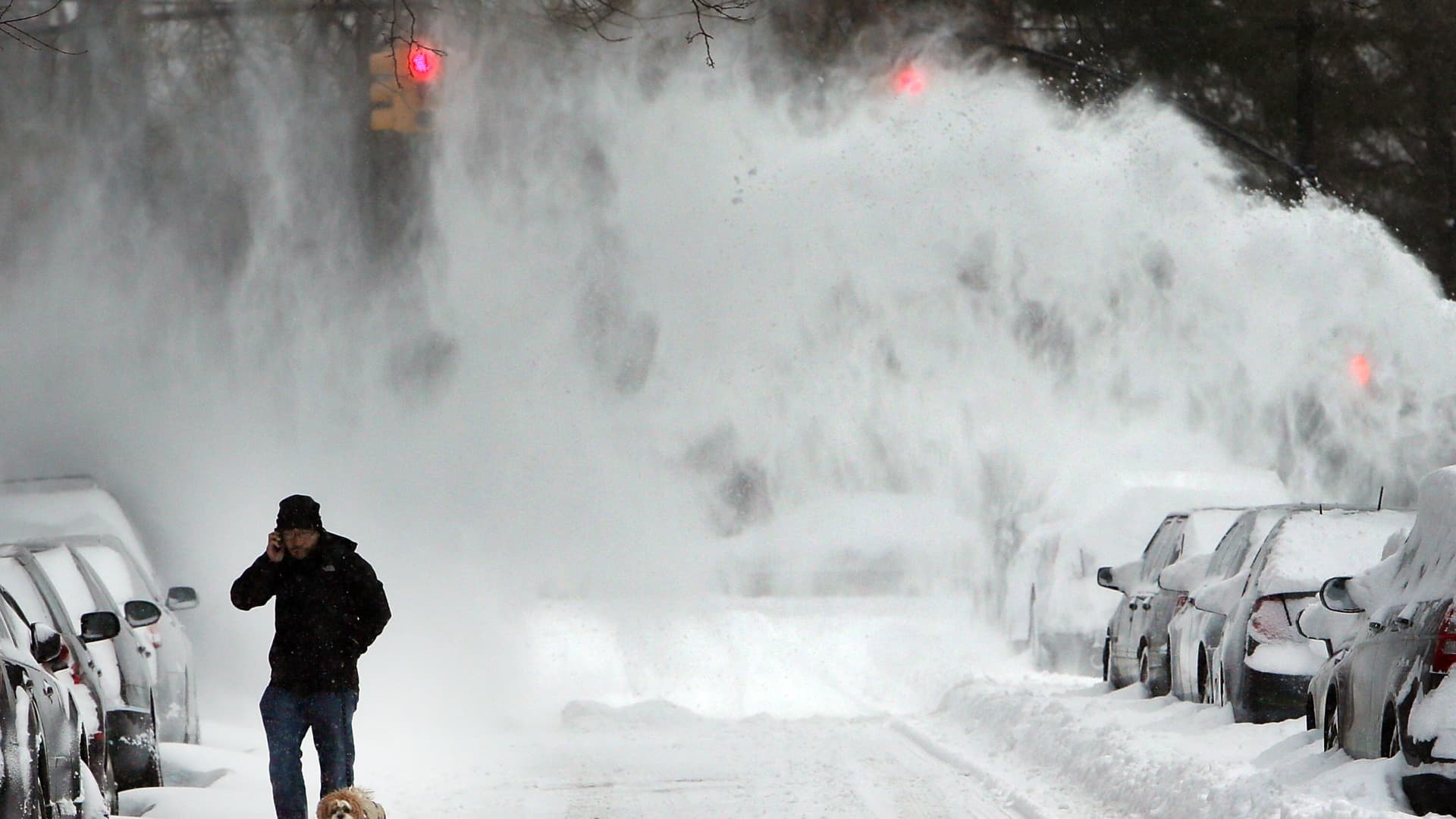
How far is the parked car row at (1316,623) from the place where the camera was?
23.7 ft

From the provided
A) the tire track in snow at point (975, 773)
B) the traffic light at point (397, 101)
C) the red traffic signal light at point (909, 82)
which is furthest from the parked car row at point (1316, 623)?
the red traffic signal light at point (909, 82)

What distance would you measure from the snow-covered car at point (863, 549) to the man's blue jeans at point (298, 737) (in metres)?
18.4

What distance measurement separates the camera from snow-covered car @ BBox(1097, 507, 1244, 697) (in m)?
13.8

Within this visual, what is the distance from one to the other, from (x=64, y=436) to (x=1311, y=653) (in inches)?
487

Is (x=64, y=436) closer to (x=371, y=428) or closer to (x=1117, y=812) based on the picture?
(x=371, y=428)

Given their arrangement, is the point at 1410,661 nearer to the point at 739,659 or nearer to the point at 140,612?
the point at 140,612

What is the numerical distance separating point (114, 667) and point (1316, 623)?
5.70m

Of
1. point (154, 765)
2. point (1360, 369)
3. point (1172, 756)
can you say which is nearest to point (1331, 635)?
point (1172, 756)

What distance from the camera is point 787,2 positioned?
25297 millimetres

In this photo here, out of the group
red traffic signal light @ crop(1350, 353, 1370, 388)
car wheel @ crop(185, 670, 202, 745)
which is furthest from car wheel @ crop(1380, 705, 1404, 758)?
red traffic signal light @ crop(1350, 353, 1370, 388)

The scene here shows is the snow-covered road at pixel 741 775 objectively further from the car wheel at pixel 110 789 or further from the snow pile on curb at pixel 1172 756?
the car wheel at pixel 110 789

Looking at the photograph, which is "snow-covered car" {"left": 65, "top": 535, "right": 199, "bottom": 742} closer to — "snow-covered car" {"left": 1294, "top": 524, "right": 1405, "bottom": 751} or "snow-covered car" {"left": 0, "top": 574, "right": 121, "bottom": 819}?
"snow-covered car" {"left": 0, "top": 574, "right": 121, "bottom": 819}

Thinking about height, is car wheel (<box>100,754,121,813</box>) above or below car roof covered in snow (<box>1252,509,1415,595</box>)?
below

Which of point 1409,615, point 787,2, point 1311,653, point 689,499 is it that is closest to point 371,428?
point 689,499
